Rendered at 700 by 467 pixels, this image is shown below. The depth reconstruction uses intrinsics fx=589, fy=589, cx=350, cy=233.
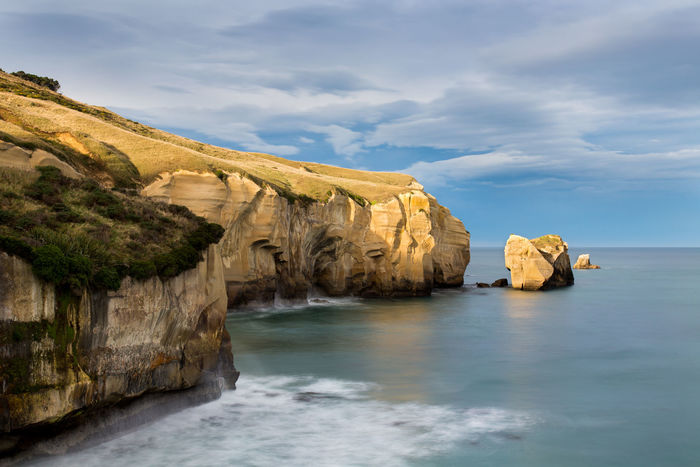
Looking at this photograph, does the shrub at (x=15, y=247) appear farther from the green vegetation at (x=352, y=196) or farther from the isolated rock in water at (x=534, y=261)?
the isolated rock in water at (x=534, y=261)

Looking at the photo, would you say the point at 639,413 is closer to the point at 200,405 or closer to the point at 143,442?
the point at 200,405

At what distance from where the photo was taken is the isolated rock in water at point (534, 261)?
60.2 m

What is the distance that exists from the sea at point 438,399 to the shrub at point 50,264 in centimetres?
427

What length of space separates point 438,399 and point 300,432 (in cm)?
593

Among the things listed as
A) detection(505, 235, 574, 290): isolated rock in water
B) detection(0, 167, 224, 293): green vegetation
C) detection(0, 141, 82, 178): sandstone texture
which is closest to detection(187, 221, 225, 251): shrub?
detection(0, 167, 224, 293): green vegetation

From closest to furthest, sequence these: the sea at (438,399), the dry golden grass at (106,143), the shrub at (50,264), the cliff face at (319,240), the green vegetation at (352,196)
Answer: the shrub at (50,264), the sea at (438,399), the cliff face at (319,240), the dry golden grass at (106,143), the green vegetation at (352,196)

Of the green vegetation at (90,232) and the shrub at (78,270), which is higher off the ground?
the green vegetation at (90,232)

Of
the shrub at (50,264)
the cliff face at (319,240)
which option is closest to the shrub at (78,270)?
the shrub at (50,264)

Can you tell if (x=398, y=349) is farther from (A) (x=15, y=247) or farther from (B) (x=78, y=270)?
(A) (x=15, y=247)

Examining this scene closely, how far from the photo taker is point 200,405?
16.9 m

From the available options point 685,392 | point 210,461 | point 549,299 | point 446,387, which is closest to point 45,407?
point 210,461

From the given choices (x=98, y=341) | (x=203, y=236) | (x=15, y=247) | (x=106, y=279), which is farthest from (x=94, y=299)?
(x=203, y=236)

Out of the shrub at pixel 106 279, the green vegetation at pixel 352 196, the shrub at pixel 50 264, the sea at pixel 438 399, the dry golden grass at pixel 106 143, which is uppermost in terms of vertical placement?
the dry golden grass at pixel 106 143

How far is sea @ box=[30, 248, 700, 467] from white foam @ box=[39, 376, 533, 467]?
0.05 meters
